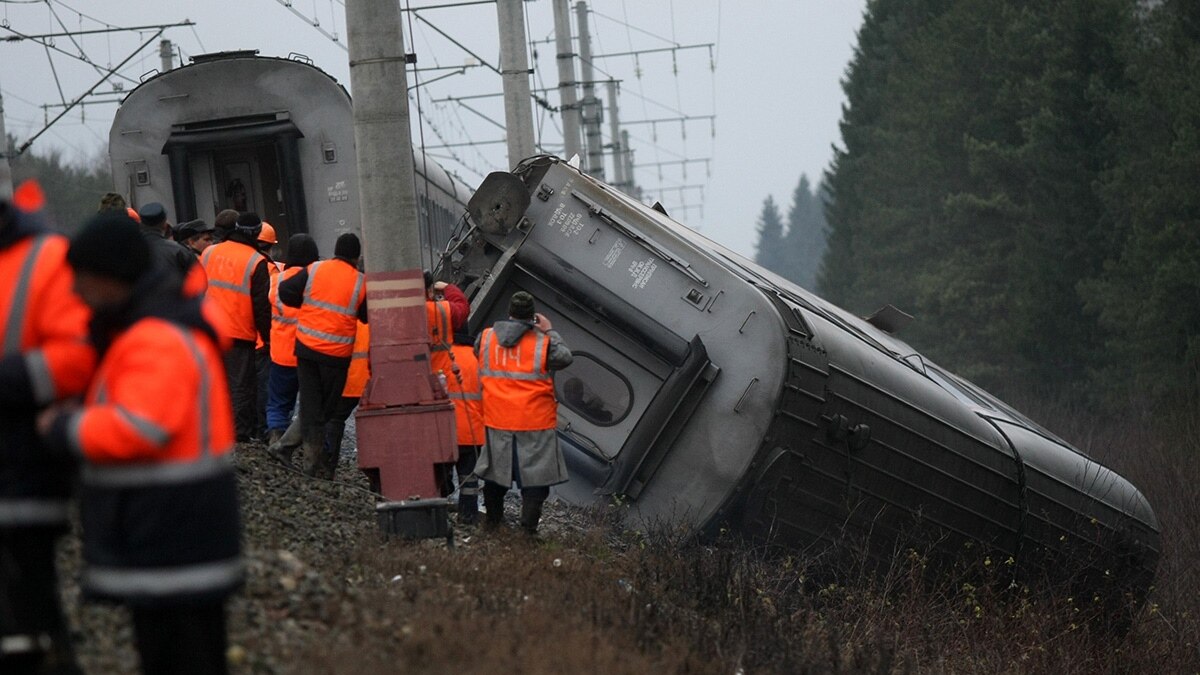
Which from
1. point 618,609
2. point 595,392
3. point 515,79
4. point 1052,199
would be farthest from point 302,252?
point 1052,199

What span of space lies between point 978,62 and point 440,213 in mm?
22334

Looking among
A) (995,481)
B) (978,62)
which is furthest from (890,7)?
(995,481)

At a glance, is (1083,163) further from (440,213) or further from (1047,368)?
(440,213)

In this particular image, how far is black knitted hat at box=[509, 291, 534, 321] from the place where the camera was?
9098mm

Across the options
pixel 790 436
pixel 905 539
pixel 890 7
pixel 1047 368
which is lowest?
pixel 1047 368

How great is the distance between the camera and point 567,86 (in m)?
21.9

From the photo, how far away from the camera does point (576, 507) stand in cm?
1031

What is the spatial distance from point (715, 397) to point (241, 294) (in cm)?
315

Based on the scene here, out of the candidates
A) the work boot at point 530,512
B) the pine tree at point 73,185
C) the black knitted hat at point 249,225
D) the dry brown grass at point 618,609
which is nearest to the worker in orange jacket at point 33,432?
the dry brown grass at point 618,609

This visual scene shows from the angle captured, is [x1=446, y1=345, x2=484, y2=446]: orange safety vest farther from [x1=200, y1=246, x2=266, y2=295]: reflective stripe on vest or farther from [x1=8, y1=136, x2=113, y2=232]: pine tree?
[x1=8, y1=136, x2=113, y2=232]: pine tree

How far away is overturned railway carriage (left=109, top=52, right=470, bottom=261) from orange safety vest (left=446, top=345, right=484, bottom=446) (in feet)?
16.2

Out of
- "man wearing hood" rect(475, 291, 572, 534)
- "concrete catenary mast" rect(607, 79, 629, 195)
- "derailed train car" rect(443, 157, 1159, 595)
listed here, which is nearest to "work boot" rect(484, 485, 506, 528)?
"man wearing hood" rect(475, 291, 572, 534)

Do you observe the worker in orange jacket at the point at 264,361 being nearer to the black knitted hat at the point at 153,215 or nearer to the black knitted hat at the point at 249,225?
the black knitted hat at the point at 249,225

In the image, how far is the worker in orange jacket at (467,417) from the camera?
995cm
